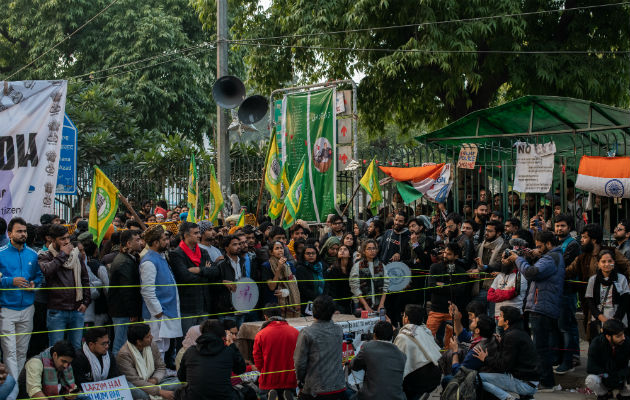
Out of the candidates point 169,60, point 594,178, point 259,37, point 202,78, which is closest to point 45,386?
point 594,178

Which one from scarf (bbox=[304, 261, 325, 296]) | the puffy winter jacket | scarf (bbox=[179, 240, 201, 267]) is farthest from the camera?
scarf (bbox=[304, 261, 325, 296])

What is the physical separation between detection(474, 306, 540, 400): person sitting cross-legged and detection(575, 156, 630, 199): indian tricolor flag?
383 centimetres

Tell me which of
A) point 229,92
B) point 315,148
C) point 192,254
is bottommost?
point 192,254

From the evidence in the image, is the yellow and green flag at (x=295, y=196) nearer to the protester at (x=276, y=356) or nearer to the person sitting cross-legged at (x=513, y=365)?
the protester at (x=276, y=356)

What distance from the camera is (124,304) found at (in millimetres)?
8508

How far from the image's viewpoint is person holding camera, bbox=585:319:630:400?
824 cm

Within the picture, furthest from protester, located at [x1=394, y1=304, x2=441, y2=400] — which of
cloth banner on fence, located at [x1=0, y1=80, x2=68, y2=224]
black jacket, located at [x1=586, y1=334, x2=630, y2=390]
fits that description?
cloth banner on fence, located at [x1=0, y1=80, x2=68, y2=224]

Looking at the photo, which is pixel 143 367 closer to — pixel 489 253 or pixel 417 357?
pixel 417 357

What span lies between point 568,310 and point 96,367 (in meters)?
5.63

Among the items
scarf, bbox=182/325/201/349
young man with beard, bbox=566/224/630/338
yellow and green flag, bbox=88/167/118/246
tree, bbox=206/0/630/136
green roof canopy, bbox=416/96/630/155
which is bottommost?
scarf, bbox=182/325/201/349

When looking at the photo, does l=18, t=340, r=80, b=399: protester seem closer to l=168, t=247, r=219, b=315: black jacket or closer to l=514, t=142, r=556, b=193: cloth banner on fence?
l=168, t=247, r=219, b=315: black jacket

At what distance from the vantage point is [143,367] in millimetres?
7656

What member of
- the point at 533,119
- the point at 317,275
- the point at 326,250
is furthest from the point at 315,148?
the point at 317,275

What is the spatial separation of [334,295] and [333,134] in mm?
4304
